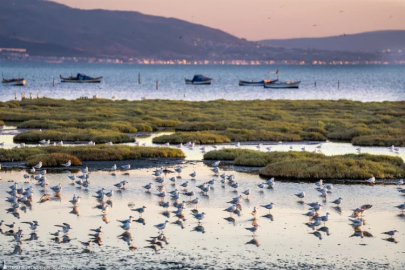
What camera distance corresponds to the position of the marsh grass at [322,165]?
3509 centimetres

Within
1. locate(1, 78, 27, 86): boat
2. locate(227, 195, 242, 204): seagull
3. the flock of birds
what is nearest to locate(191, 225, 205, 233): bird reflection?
the flock of birds

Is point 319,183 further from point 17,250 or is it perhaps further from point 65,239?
point 17,250

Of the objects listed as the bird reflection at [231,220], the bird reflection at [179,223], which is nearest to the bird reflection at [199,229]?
the bird reflection at [179,223]

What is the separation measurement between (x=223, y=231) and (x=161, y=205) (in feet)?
15.3

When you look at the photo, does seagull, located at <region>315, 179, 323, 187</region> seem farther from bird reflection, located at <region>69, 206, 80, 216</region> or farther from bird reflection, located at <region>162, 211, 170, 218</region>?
bird reflection, located at <region>69, 206, 80, 216</region>

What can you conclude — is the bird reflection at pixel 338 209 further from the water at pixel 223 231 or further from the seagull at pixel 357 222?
the seagull at pixel 357 222

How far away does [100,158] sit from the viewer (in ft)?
135

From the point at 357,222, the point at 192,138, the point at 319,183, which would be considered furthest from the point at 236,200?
the point at 192,138

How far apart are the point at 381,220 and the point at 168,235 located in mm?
7947

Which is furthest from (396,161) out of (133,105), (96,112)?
(133,105)

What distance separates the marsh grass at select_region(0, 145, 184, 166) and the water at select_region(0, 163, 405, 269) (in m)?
6.03

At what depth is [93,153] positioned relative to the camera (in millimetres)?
41156

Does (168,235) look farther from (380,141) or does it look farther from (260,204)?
(380,141)

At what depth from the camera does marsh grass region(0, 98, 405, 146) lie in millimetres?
53000
